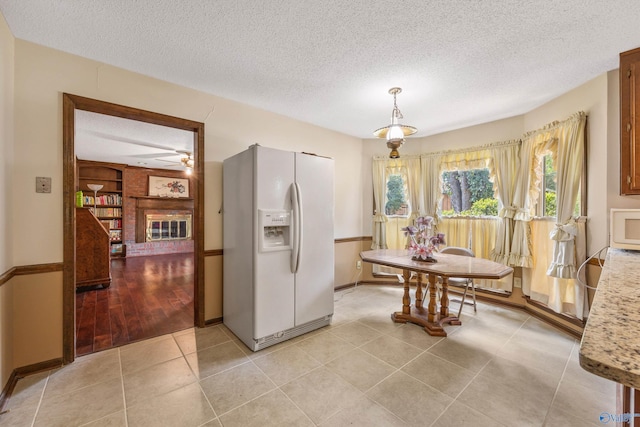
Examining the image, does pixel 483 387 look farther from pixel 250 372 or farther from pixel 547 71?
pixel 547 71

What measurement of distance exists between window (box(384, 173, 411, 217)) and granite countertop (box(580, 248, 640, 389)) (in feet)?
10.9

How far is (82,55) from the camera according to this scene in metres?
2.15

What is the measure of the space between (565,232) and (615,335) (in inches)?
107

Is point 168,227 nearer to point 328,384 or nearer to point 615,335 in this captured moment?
point 328,384

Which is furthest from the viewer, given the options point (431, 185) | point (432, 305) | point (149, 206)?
point (149, 206)

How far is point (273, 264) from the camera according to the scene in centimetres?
238

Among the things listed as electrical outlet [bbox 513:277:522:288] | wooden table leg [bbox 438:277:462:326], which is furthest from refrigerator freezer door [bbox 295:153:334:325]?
electrical outlet [bbox 513:277:522:288]

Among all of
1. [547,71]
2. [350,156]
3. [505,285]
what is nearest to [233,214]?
[350,156]

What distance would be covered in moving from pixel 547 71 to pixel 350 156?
2536 millimetres

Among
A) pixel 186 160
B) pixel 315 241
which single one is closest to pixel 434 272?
pixel 315 241

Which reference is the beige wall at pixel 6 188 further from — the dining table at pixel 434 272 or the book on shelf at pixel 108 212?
the book on shelf at pixel 108 212

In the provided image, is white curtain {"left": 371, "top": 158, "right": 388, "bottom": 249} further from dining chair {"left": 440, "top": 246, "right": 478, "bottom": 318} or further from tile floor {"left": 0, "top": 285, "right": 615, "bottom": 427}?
tile floor {"left": 0, "top": 285, "right": 615, "bottom": 427}

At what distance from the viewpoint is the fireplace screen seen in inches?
286

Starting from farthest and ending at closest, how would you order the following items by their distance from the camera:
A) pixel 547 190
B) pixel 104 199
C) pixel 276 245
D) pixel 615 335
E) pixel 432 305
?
pixel 104 199
pixel 547 190
pixel 432 305
pixel 276 245
pixel 615 335
